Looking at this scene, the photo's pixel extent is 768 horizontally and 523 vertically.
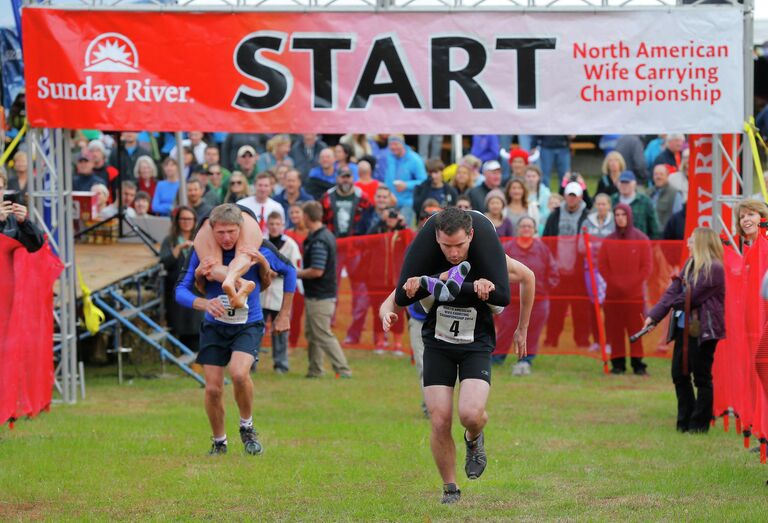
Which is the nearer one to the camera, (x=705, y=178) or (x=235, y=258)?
(x=235, y=258)

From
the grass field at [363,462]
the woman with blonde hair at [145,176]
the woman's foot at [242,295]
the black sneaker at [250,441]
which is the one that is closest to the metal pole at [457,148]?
the woman with blonde hair at [145,176]

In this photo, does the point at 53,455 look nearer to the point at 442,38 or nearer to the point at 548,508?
the point at 548,508

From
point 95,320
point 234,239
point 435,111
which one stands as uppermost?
point 435,111

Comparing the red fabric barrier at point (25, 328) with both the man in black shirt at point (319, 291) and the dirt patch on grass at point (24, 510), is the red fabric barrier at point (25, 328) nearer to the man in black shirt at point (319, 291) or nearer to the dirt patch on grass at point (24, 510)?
the dirt patch on grass at point (24, 510)

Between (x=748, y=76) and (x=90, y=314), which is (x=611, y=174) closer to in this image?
(x=748, y=76)

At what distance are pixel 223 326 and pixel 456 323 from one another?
2.55m

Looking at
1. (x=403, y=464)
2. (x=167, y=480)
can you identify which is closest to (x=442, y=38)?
(x=403, y=464)

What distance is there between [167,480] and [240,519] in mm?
1498

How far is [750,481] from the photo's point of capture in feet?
30.1

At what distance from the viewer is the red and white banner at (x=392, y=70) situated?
11.9 m

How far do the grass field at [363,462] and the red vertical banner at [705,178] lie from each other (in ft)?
6.45

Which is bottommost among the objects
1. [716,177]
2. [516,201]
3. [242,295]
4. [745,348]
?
[745,348]

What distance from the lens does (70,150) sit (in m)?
12.7

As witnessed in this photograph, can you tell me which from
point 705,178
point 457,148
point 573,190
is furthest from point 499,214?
point 457,148
